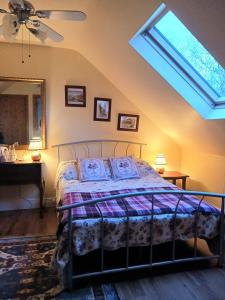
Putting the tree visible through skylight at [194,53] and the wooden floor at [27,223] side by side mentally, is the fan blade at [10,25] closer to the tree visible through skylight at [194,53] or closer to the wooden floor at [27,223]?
the tree visible through skylight at [194,53]

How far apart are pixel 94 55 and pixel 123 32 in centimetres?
109

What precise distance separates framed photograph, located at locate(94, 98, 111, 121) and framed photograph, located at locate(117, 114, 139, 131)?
0.71 feet

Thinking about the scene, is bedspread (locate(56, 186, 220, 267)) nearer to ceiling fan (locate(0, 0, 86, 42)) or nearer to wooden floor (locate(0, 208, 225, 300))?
wooden floor (locate(0, 208, 225, 300))

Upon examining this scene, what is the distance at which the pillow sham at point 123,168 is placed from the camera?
3570mm

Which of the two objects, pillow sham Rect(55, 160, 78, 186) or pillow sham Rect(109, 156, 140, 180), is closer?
pillow sham Rect(55, 160, 78, 186)

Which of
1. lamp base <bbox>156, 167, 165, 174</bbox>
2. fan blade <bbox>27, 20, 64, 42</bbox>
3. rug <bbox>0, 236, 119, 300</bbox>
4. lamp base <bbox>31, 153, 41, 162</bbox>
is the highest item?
fan blade <bbox>27, 20, 64, 42</bbox>

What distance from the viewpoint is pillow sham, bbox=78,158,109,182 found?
343 centimetres

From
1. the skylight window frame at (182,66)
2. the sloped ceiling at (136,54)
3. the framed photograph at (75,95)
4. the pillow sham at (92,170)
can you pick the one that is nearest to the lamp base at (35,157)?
the pillow sham at (92,170)

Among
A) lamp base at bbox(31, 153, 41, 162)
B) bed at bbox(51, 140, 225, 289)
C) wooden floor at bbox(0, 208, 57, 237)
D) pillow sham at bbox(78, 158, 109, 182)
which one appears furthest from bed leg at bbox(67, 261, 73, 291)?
lamp base at bbox(31, 153, 41, 162)

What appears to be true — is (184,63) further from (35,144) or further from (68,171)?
(35,144)

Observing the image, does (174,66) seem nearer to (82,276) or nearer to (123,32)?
(123,32)

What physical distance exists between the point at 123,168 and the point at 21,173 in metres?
1.43

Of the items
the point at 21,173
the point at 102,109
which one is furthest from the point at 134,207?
the point at 102,109

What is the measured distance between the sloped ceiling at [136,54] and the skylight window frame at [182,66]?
0.65 ft
